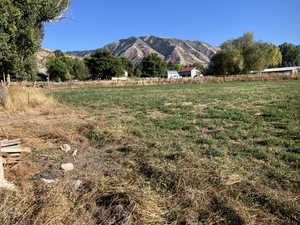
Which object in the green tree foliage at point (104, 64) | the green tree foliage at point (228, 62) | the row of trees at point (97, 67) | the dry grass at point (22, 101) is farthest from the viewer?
the green tree foliage at point (104, 64)

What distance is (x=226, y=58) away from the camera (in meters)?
51.9

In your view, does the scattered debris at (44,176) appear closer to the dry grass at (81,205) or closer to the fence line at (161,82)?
the dry grass at (81,205)

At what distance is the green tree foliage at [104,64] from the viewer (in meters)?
61.8

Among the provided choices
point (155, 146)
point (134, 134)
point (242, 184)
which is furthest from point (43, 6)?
point (242, 184)

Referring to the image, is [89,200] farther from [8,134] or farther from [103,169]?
[8,134]

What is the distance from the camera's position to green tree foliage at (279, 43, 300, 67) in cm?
8050

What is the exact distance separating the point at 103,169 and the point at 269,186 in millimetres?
2854

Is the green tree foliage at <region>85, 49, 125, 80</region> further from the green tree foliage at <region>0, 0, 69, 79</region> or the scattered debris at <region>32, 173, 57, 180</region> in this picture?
the scattered debris at <region>32, 173, 57, 180</region>

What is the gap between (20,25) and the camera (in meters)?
8.00

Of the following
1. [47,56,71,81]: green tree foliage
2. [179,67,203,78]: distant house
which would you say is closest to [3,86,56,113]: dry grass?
[47,56,71,81]: green tree foliage

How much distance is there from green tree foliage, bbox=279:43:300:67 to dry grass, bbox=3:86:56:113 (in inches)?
4172

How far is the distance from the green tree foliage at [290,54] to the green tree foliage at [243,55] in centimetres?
4277

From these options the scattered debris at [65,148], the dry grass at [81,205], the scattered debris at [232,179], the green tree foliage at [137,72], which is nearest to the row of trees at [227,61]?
the green tree foliage at [137,72]

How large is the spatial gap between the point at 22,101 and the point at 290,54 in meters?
108
